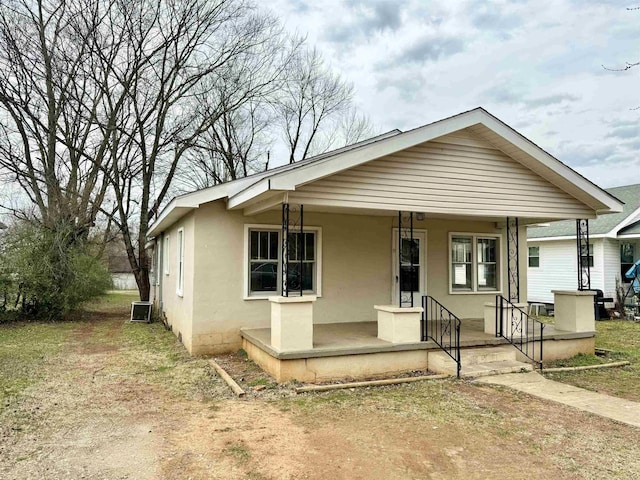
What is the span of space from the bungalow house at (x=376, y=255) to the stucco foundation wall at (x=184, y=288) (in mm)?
58

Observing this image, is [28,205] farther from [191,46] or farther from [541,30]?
[541,30]

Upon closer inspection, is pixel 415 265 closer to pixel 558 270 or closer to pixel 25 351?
pixel 25 351

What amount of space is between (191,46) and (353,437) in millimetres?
16037

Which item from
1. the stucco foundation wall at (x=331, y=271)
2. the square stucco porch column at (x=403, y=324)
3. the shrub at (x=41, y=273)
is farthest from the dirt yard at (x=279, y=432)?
the shrub at (x=41, y=273)

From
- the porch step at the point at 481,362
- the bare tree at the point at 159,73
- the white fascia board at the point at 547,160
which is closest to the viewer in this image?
the porch step at the point at 481,362

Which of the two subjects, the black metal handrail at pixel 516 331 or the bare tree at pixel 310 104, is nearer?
the black metal handrail at pixel 516 331

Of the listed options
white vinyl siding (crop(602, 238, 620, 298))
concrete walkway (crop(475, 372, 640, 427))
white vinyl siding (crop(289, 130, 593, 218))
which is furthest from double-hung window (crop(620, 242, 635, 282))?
concrete walkway (crop(475, 372, 640, 427))

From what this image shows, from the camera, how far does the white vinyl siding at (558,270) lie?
16953 mm

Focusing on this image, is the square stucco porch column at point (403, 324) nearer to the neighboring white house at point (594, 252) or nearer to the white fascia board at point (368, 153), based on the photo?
the white fascia board at point (368, 153)

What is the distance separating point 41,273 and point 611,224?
63.0 feet

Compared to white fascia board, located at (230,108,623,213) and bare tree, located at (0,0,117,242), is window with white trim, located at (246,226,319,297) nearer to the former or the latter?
white fascia board, located at (230,108,623,213)

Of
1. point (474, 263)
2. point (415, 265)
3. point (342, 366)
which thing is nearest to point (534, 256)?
point (474, 263)

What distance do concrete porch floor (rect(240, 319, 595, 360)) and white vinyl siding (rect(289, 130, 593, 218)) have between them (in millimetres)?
2128

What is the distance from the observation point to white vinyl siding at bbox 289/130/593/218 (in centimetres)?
709
